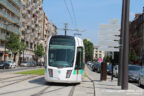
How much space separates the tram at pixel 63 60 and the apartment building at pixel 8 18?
4283 centimetres

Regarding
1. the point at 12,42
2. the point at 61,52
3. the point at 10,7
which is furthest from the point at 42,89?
the point at 10,7

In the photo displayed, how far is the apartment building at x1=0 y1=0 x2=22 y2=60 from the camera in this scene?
65.4 meters

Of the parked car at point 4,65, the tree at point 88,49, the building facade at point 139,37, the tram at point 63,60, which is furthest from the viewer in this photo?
the tree at point 88,49

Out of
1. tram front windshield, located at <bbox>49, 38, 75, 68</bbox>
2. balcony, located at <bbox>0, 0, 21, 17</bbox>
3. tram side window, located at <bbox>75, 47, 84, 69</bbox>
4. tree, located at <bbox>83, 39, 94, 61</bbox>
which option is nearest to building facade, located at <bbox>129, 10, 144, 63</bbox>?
balcony, located at <bbox>0, 0, 21, 17</bbox>

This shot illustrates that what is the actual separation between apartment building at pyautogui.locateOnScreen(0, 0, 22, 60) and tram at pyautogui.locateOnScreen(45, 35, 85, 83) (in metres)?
42.8

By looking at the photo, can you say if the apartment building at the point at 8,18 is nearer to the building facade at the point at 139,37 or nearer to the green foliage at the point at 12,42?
the green foliage at the point at 12,42

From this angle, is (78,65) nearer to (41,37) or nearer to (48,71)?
(48,71)

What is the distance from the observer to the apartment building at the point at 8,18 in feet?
215

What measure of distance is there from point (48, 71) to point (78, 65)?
6.06ft

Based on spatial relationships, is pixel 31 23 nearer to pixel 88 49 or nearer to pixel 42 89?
pixel 42 89

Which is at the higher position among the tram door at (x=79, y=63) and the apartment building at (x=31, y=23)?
the apartment building at (x=31, y=23)

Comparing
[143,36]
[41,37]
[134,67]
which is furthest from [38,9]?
[134,67]

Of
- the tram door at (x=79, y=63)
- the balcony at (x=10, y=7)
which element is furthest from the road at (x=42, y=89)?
the balcony at (x=10, y=7)

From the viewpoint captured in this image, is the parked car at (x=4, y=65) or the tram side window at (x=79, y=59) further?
the parked car at (x=4, y=65)
